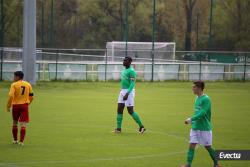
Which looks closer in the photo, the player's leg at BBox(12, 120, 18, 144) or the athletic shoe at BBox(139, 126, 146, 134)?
the player's leg at BBox(12, 120, 18, 144)

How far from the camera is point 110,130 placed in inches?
824

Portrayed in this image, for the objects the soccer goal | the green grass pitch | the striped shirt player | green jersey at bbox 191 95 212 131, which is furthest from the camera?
the soccer goal

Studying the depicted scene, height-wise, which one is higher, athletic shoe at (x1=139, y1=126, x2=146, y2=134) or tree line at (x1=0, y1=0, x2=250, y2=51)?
tree line at (x1=0, y1=0, x2=250, y2=51)

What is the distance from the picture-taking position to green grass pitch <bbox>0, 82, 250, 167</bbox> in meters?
15.4

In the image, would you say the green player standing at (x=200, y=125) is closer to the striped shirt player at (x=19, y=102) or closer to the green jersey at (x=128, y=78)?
the striped shirt player at (x=19, y=102)

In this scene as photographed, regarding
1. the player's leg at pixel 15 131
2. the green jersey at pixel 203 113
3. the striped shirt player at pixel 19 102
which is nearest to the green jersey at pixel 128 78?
the striped shirt player at pixel 19 102

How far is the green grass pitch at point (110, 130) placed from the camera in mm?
15445

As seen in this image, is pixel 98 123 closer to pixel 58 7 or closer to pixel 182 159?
pixel 182 159

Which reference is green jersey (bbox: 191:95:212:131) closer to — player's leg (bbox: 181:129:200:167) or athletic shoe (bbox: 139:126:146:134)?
player's leg (bbox: 181:129:200:167)

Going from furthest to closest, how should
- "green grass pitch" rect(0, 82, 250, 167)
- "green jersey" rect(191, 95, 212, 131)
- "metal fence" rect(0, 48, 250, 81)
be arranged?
"metal fence" rect(0, 48, 250, 81) → "green grass pitch" rect(0, 82, 250, 167) → "green jersey" rect(191, 95, 212, 131)
